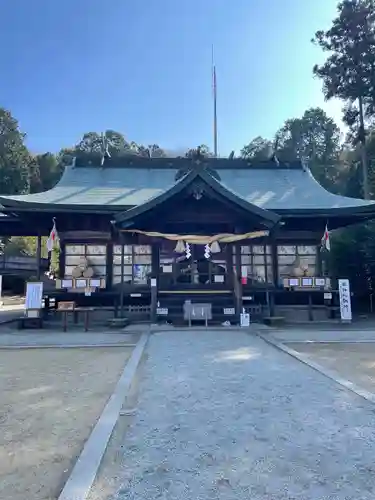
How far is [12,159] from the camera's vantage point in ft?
122

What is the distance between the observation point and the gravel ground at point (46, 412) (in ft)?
8.16

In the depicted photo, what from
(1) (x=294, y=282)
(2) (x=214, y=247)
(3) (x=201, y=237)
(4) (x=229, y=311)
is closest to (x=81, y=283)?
(3) (x=201, y=237)

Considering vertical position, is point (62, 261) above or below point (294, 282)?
above

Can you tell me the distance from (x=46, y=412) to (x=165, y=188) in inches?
509

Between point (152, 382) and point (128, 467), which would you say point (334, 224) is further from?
Answer: point (128, 467)

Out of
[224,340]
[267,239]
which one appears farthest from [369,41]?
[224,340]

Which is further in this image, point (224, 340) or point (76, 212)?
point (76, 212)

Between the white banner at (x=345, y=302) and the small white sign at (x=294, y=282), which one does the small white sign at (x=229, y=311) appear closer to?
the small white sign at (x=294, y=282)

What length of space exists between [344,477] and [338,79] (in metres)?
25.3

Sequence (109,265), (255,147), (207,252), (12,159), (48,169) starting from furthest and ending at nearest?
(255,147) < (48,169) < (12,159) < (109,265) < (207,252)

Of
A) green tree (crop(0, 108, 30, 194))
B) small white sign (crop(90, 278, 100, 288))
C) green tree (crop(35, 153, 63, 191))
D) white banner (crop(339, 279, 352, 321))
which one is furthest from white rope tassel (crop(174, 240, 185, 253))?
green tree (crop(35, 153, 63, 191))

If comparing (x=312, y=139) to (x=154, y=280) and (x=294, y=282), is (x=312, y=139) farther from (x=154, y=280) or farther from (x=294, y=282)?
(x=154, y=280)

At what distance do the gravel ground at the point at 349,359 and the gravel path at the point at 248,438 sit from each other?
50 centimetres

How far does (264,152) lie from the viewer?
4462cm
